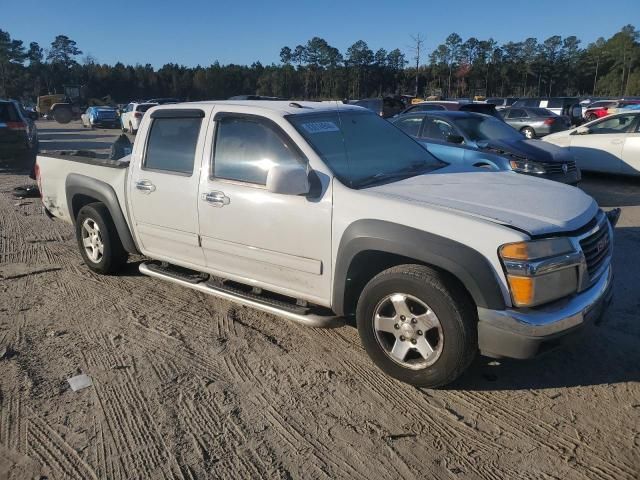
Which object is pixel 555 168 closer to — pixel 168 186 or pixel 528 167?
pixel 528 167

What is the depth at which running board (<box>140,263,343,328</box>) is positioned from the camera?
3555mm

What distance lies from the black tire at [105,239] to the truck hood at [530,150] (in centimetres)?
587

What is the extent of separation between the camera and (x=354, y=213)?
3379 millimetres

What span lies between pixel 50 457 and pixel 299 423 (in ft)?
4.31

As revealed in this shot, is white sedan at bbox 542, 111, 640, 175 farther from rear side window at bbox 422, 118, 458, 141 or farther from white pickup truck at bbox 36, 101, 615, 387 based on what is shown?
white pickup truck at bbox 36, 101, 615, 387

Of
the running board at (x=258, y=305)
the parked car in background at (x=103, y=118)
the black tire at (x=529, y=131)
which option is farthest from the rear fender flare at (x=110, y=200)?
the parked car in background at (x=103, y=118)

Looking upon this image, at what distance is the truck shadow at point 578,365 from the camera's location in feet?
11.1

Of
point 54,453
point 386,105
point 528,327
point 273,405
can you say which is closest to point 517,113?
point 386,105

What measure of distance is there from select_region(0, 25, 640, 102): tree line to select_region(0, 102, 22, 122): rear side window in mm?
71244

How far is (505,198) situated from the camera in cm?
342

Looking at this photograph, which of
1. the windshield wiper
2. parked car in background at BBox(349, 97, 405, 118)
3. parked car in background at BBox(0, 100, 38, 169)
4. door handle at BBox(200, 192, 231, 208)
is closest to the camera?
the windshield wiper

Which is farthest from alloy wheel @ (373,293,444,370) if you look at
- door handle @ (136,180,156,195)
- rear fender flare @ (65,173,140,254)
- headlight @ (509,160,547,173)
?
Answer: headlight @ (509,160,547,173)

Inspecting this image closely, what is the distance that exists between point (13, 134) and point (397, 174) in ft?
40.4

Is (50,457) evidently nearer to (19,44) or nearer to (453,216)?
(453,216)
